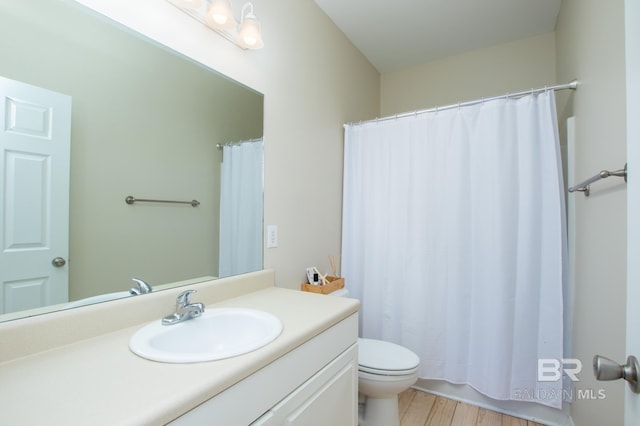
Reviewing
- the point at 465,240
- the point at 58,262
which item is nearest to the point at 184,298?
the point at 58,262

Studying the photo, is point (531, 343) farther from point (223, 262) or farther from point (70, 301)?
point (70, 301)

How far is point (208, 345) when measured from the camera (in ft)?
3.47

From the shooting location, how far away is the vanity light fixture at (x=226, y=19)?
123cm

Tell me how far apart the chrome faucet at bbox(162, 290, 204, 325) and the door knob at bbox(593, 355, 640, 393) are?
112 cm

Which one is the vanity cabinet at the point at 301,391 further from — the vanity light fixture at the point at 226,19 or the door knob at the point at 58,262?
the vanity light fixture at the point at 226,19

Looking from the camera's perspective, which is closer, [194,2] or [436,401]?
[194,2]

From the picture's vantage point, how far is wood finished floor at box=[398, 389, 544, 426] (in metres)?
1.72

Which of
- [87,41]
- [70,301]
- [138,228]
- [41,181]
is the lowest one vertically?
[70,301]

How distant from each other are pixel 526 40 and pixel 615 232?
2.13m

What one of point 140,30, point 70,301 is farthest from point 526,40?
point 70,301

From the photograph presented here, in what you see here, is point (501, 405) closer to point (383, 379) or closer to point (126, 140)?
point (383, 379)

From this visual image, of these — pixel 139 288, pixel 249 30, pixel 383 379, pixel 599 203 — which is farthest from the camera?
pixel 383 379

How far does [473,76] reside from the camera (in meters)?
2.63

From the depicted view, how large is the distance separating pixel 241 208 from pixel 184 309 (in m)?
0.58
